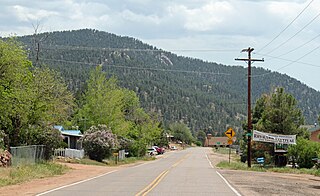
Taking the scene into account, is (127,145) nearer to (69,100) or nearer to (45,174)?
(69,100)

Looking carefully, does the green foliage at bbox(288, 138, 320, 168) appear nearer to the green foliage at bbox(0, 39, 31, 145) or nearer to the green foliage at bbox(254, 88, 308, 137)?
the green foliage at bbox(254, 88, 308, 137)

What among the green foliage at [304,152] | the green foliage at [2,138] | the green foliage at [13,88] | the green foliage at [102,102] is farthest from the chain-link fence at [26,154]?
the green foliage at [102,102]

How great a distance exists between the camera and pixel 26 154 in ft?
115

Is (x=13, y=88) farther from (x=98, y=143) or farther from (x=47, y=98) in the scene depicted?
(x=98, y=143)

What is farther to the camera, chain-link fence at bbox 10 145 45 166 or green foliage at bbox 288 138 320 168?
green foliage at bbox 288 138 320 168

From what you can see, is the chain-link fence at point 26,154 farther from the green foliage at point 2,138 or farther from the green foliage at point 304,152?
the green foliage at point 304,152

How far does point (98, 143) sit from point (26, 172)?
2662cm

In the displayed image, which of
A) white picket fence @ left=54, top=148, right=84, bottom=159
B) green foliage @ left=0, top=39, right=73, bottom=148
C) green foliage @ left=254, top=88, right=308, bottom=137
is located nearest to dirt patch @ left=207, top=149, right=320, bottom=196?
green foliage @ left=0, top=39, right=73, bottom=148

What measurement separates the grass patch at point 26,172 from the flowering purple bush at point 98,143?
18707mm

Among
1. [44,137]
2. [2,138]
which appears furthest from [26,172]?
[44,137]

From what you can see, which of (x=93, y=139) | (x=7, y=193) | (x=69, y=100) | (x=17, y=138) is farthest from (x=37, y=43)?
(x=7, y=193)

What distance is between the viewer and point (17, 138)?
37.8 meters

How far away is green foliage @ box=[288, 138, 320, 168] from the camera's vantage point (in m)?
47.2

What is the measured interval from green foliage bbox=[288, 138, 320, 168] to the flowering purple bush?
20.1 m
